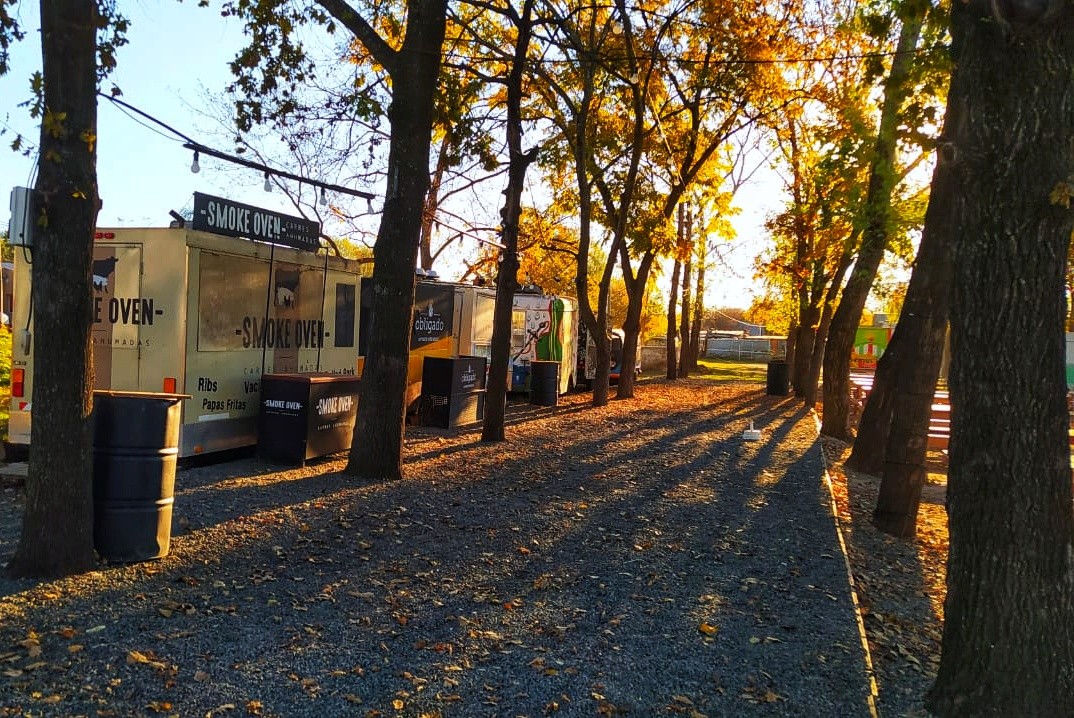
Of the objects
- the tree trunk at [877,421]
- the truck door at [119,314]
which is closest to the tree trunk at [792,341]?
the tree trunk at [877,421]

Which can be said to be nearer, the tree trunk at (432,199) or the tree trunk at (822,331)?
the tree trunk at (432,199)

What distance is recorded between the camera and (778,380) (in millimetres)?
27016

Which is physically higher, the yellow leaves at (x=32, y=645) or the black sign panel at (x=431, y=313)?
the black sign panel at (x=431, y=313)

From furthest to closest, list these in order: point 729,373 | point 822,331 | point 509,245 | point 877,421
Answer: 1. point 729,373
2. point 822,331
3. point 509,245
4. point 877,421

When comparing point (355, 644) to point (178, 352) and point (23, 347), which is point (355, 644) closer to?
point (178, 352)

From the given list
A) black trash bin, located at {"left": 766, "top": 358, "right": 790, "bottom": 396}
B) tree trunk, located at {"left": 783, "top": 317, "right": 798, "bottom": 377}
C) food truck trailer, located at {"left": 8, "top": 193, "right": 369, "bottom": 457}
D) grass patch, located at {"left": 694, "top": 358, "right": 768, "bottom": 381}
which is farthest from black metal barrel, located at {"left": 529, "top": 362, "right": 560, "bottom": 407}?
grass patch, located at {"left": 694, "top": 358, "right": 768, "bottom": 381}

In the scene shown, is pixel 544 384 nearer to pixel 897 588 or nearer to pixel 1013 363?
pixel 897 588

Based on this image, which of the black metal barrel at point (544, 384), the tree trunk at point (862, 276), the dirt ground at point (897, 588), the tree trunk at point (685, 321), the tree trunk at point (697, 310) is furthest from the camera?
the tree trunk at point (697, 310)

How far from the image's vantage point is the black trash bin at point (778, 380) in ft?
88.0

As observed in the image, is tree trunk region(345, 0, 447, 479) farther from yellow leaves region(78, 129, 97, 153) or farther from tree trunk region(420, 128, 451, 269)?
yellow leaves region(78, 129, 97, 153)

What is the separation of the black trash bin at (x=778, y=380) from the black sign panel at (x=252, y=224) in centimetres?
1968

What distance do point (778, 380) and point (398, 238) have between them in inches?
816

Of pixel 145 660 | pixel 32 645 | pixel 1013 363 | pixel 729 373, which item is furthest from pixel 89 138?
pixel 729 373

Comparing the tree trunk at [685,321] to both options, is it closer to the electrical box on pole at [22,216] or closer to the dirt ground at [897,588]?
the dirt ground at [897,588]
